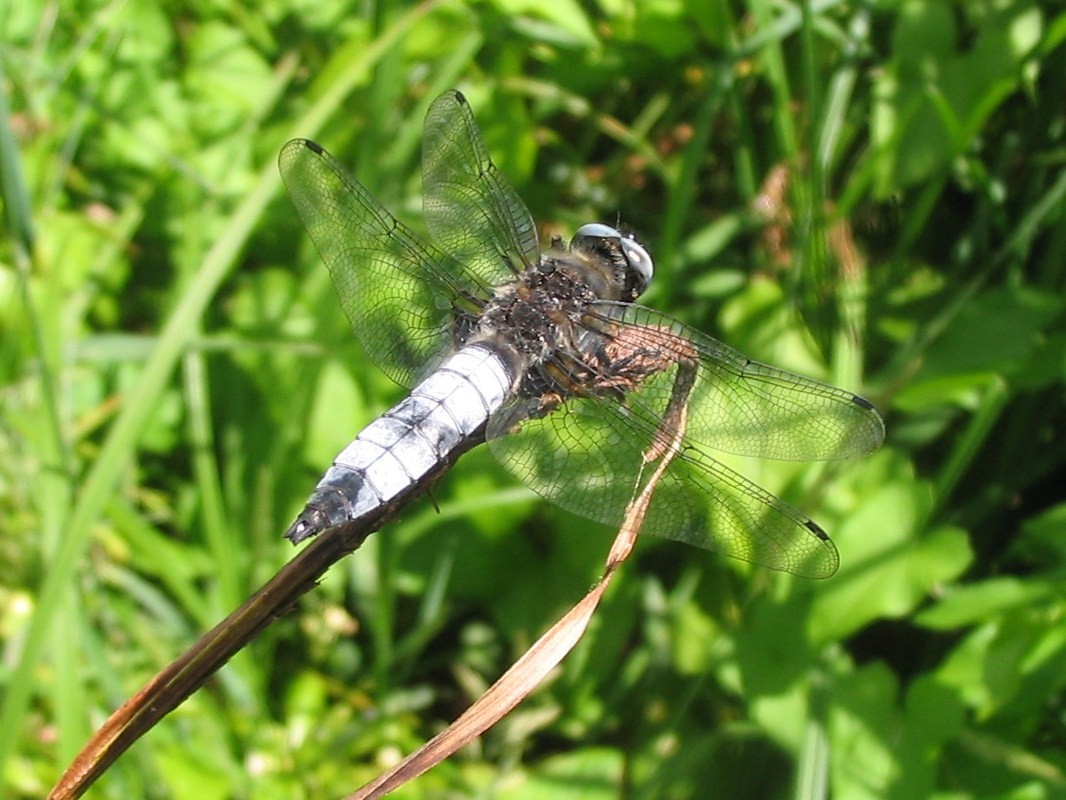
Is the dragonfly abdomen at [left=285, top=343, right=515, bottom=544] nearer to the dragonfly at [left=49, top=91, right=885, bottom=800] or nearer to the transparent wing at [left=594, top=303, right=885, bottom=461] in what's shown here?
the dragonfly at [left=49, top=91, right=885, bottom=800]

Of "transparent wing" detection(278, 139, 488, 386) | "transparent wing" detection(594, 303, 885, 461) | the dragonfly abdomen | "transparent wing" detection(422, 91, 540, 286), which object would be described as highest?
"transparent wing" detection(422, 91, 540, 286)

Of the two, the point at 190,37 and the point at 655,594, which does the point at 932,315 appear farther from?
the point at 190,37

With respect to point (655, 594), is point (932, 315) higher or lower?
higher

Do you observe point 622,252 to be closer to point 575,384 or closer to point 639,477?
point 575,384

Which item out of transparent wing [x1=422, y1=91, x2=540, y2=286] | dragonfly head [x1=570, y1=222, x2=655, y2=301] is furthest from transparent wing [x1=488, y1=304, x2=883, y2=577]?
transparent wing [x1=422, y1=91, x2=540, y2=286]

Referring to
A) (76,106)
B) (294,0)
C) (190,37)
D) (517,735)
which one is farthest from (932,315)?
(76,106)

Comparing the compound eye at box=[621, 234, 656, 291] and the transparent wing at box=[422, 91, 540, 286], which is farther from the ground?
the transparent wing at box=[422, 91, 540, 286]

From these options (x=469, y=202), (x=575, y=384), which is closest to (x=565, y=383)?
(x=575, y=384)
